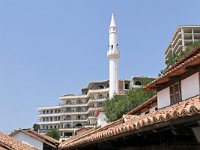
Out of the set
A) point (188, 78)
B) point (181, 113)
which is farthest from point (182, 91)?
point (181, 113)

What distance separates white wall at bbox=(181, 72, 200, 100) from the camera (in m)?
14.7

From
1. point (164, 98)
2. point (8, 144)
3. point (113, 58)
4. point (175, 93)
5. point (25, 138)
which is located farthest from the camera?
point (113, 58)

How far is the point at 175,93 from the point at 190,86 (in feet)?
5.09

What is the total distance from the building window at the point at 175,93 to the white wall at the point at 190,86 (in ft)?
1.15

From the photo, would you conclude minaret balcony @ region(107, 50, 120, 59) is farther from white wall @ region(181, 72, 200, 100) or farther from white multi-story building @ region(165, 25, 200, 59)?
white wall @ region(181, 72, 200, 100)

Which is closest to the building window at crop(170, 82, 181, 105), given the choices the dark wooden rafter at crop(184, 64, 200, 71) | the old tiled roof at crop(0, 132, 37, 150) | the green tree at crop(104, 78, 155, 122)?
the dark wooden rafter at crop(184, 64, 200, 71)

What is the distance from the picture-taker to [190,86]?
50.2 ft

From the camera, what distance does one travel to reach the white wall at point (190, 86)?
48.2ft

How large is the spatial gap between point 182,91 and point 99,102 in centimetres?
8010

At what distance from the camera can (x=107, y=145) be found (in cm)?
1042

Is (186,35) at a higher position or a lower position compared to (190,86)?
higher

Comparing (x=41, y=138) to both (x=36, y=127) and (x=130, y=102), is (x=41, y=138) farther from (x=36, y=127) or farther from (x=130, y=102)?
(x=36, y=127)

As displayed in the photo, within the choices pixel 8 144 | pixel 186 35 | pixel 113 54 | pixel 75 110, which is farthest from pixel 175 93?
pixel 75 110

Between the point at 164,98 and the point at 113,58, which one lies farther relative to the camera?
the point at 113,58
